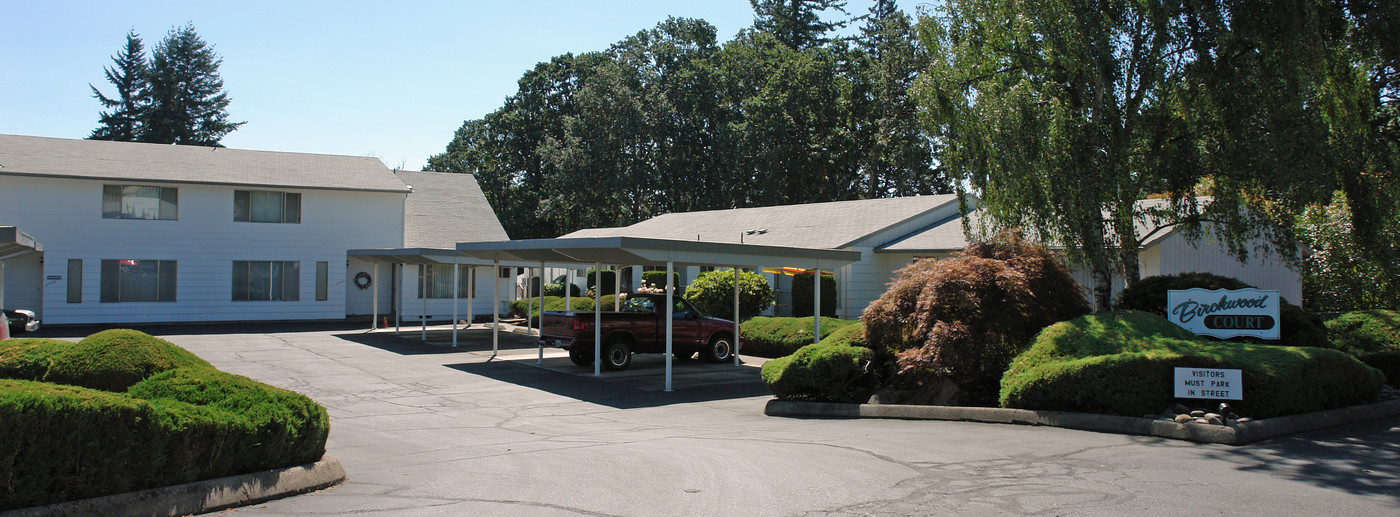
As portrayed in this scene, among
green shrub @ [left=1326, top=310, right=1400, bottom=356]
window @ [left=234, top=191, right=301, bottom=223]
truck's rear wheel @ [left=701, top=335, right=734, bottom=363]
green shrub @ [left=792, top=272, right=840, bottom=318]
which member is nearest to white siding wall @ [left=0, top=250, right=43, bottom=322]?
window @ [left=234, top=191, right=301, bottom=223]

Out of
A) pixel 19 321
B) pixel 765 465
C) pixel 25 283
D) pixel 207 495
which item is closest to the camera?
pixel 207 495

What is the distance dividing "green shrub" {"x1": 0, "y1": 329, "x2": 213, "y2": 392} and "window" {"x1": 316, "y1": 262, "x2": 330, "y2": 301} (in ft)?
79.9

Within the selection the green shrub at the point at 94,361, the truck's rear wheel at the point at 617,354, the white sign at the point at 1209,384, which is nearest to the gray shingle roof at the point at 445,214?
the truck's rear wheel at the point at 617,354

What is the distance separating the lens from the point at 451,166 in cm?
8006

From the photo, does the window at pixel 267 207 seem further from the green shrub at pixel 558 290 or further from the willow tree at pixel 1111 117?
the willow tree at pixel 1111 117

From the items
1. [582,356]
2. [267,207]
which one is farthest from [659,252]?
[267,207]

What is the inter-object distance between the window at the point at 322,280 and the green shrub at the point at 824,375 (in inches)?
940

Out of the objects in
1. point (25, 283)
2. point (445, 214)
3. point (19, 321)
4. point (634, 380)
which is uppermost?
point (445, 214)

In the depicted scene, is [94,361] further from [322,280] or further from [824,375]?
[322,280]

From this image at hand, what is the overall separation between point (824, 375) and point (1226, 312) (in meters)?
5.72

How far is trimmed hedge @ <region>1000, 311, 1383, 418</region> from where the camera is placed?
10281 millimetres

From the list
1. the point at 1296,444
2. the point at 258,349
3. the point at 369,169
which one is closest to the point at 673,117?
the point at 369,169

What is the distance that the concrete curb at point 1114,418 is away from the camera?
948 centimetres

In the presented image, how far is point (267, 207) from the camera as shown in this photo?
32281 millimetres
